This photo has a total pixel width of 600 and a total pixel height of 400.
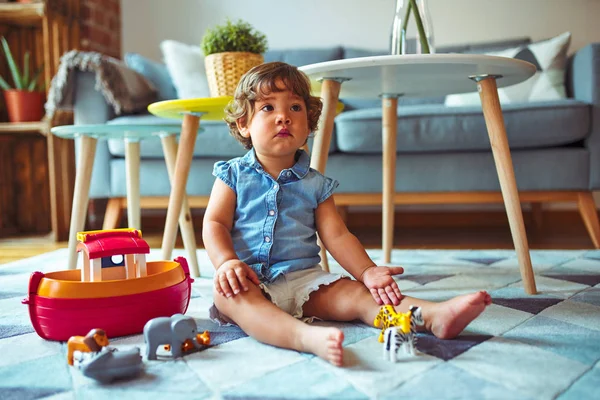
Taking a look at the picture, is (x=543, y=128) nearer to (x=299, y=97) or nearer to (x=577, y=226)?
(x=577, y=226)

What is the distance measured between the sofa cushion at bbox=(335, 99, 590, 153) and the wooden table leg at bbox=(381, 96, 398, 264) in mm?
296

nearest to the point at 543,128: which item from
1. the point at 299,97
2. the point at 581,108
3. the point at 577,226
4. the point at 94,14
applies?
the point at 581,108

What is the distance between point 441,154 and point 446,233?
500 millimetres

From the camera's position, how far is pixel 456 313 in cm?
67

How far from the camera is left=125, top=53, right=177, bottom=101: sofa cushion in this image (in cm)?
211

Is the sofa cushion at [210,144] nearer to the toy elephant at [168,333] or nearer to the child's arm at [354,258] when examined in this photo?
the child's arm at [354,258]

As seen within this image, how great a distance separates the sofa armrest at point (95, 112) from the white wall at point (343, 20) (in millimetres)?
783

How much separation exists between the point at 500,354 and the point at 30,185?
2.00 metres

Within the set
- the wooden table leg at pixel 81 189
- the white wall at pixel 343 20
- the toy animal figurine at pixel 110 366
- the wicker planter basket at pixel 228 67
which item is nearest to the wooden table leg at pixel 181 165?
the wicker planter basket at pixel 228 67

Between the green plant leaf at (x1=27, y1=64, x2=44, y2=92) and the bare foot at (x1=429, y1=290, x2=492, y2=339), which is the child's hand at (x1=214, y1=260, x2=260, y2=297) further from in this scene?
the green plant leaf at (x1=27, y1=64, x2=44, y2=92)

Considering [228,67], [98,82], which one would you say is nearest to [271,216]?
[228,67]

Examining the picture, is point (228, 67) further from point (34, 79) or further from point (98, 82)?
point (34, 79)

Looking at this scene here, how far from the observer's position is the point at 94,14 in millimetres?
2285

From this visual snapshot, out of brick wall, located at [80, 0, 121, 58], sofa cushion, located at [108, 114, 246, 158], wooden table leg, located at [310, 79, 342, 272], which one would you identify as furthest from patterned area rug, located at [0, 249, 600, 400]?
brick wall, located at [80, 0, 121, 58]
